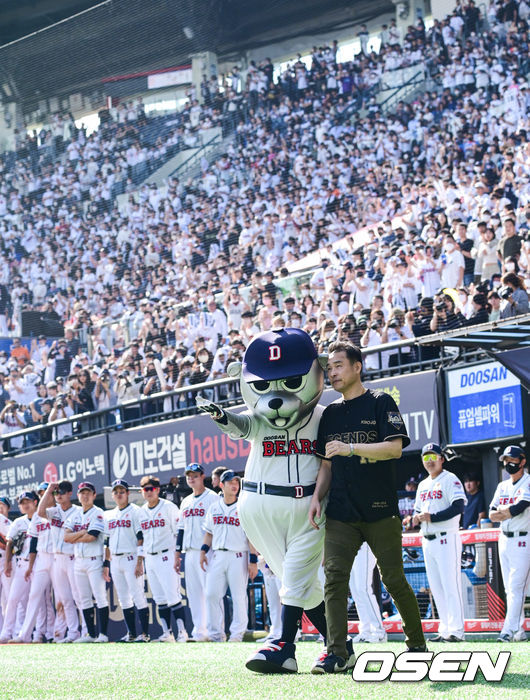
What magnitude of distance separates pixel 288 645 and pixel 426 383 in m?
7.26

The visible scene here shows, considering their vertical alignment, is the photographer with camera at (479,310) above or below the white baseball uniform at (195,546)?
above

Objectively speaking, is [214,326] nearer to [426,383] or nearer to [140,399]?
[140,399]

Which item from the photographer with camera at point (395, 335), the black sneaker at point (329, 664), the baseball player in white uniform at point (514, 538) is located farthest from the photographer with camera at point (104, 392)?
the black sneaker at point (329, 664)

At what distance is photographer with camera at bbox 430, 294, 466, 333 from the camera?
11852 mm

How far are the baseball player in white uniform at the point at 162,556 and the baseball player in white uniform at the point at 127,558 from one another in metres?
0.15

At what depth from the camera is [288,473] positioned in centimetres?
552

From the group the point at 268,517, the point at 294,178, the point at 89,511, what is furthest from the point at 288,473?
the point at 294,178

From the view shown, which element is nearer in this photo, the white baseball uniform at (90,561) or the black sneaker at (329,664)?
the black sneaker at (329,664)

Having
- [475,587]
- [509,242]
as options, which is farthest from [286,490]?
[509,242]

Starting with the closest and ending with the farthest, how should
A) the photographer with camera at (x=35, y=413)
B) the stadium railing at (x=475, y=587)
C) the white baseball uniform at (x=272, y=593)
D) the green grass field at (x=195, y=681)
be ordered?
the green grass field at (x=195, y=681) < the stadium railing at (x=475, y=587) < the white baseball uniform at (x=272, y=593) < the photographer with camera at (x=35, y=413)

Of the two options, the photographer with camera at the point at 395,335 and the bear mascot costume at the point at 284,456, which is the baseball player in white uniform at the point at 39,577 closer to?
the photographer with camera at the point at 395,335

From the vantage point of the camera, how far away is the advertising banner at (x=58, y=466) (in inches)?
664

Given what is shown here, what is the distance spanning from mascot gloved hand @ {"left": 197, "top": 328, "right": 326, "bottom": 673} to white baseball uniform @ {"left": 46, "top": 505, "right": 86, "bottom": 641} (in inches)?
269

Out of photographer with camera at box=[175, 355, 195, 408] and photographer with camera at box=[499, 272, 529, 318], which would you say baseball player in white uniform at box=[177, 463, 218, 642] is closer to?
photographer with camera at box=[499, 272, 529, 318]
